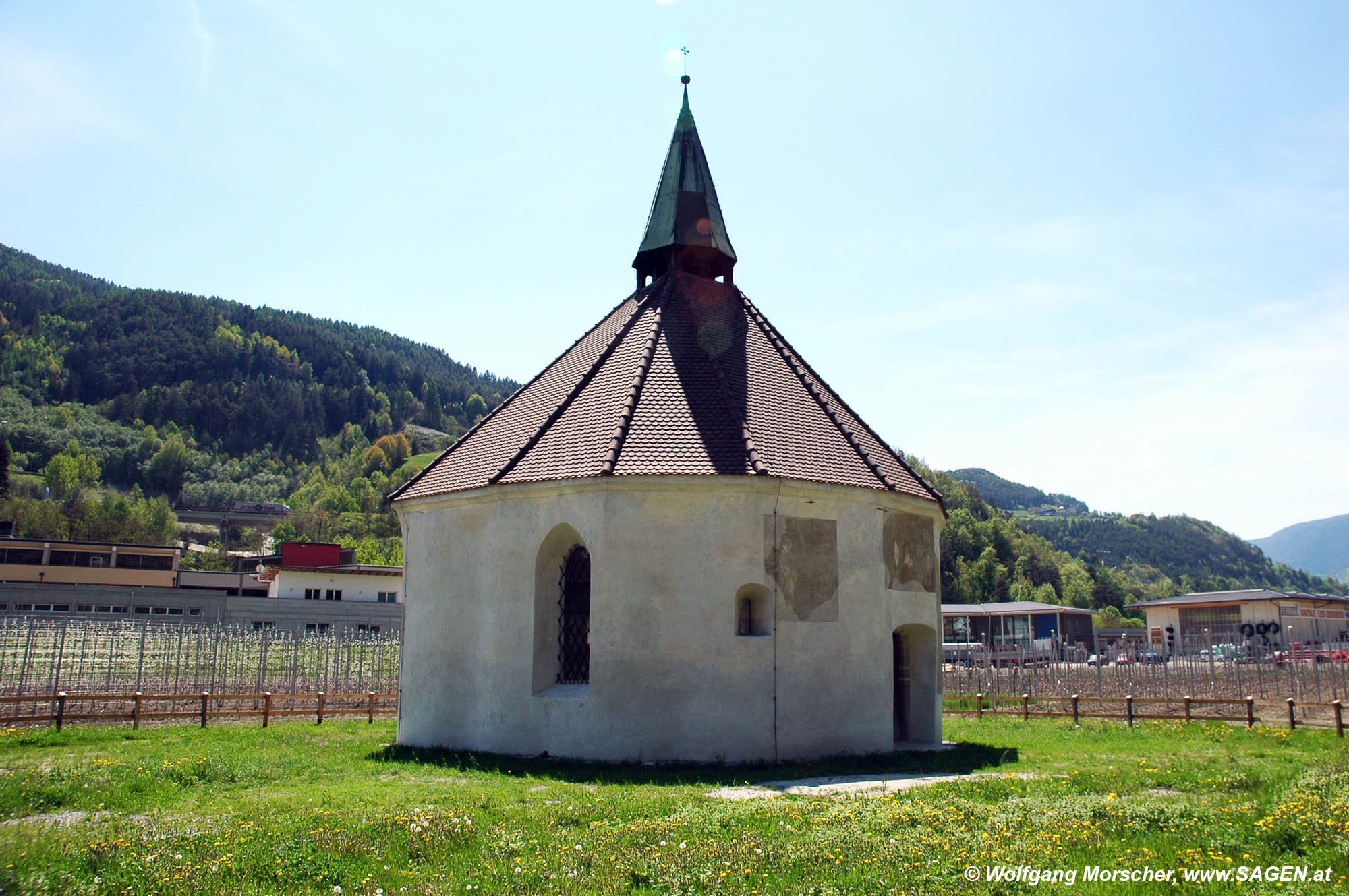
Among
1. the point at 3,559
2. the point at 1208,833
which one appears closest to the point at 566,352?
the point at 1208,833

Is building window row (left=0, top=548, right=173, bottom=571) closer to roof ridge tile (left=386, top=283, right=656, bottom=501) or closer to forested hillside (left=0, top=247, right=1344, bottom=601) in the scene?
roof ridge tile (left=386, top=283, right=656, bottom=501)

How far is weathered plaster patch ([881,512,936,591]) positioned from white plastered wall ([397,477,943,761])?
1.11 feet

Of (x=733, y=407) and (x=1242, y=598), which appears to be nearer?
(x=733, y=407)

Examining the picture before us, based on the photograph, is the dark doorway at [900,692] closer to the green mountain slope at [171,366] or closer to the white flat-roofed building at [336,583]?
the white flat-roofed building at [336,583]

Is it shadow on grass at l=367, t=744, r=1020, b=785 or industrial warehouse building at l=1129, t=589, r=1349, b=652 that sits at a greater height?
industrial warehouse building at l=1129, t=589, r=1349, b=652

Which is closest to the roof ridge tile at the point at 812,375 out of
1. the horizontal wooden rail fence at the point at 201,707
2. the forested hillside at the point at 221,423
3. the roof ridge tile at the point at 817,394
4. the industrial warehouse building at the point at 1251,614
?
the roof ridge tile at the point at 817,394

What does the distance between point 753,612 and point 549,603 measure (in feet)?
12.4

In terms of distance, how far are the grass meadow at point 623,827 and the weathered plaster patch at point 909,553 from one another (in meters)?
4.19

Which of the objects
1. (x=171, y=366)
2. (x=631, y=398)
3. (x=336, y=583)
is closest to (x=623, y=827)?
(x=631, y=398)

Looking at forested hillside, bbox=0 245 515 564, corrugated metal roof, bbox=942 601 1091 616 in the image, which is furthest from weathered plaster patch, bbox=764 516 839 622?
forested hillside, bbox=0 245 515 564

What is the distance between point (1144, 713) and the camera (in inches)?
1000

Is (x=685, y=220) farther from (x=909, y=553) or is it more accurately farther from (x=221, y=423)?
(x=221, y=423)

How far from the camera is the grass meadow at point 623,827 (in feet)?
23.7

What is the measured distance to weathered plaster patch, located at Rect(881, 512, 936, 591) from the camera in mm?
18094
